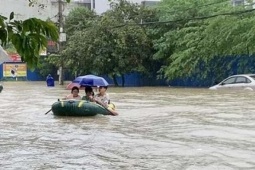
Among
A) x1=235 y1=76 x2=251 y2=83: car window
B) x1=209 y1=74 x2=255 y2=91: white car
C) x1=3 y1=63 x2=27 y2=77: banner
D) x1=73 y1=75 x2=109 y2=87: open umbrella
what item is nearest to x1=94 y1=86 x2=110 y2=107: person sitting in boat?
x1=73 y1=75 x2=109 y2=87: open umbrella

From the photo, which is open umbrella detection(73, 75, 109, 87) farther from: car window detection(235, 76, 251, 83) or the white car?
car window detection(235, 76, 251, 83)

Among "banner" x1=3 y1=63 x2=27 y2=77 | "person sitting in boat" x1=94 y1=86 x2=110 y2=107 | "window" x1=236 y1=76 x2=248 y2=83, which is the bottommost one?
"person sitting in boat" x1=94 y1=86 x2=110 y2=107

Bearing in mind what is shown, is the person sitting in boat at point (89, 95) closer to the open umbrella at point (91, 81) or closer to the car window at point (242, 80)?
the open umbrella at point (91, 81)

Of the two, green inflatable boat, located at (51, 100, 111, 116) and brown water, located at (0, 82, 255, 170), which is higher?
green inflatable boat, located at (51, 100, 111, 116)

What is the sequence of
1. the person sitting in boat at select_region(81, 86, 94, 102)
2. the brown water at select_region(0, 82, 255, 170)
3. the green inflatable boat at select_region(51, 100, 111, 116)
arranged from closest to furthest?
1. the brown water at select_region(0, 82, 255, 170)
2. the green inflatable boat at select_region(51, 100, 111, 116)
3. the person sitting in boat at select_region(81, 86, 94, 102)

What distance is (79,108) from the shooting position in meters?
15.8

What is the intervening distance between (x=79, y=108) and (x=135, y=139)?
4.58m

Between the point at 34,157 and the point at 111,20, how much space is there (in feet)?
100

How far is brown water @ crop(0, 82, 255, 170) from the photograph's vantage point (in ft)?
28.2

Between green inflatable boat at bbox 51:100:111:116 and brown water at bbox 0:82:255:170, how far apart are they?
0.59 ft

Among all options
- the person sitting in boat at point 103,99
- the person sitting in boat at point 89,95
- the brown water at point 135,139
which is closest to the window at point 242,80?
the brown water at point 135,139

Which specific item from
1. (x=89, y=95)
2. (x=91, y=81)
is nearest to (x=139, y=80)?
(x=91, y=81)

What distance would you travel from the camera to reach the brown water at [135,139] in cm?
859

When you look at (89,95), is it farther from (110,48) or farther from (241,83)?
(110,48)
